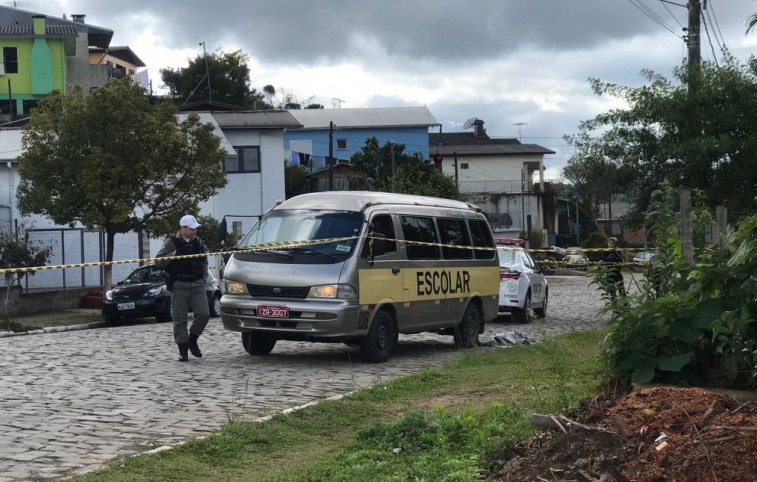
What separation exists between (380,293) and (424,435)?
7.45 meters

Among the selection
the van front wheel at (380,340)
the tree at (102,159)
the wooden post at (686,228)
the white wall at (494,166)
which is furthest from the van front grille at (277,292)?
the white wall at (494,166)

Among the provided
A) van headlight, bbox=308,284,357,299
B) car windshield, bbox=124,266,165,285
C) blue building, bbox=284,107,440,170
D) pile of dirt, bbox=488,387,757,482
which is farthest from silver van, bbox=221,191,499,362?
blue building, bbox=284,107,440,170

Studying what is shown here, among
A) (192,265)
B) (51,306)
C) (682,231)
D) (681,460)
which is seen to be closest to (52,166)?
(51,306)

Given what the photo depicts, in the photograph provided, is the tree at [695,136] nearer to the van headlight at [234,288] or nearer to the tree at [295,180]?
the van headlight at [234,288]

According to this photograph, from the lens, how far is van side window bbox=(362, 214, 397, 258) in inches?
617

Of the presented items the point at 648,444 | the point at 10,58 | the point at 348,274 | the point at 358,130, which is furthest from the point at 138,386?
the point at 358,130

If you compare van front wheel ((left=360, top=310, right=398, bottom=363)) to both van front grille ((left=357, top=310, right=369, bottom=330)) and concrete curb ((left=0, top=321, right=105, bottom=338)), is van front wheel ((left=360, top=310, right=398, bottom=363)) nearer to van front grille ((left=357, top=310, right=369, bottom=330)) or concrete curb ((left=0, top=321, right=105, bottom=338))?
van front grille ((left=357, top=310, right=369, bottom=330))

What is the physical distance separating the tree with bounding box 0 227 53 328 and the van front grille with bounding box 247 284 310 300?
16.8 metres

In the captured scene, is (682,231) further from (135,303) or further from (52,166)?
(52,166)

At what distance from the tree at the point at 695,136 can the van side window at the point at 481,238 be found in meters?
5.27

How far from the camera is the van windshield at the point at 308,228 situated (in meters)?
15.1

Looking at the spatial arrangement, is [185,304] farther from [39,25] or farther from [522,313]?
[39,25]

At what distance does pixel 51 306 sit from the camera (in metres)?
32.6

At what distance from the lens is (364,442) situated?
7.95m
